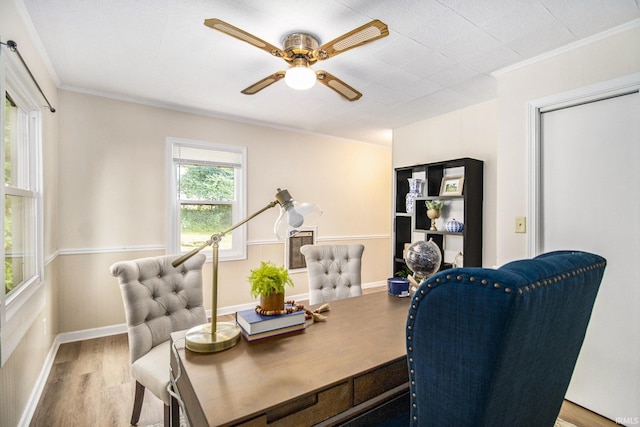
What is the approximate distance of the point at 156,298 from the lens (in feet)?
5.89

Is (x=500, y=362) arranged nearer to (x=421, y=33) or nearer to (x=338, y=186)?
(x=421, y=33)

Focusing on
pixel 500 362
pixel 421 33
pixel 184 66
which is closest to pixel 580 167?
pixel 421 33

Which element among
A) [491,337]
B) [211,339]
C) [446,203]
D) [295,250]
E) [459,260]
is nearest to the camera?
[491,337]

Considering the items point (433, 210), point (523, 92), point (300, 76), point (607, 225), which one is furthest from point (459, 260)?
point (300, 76)

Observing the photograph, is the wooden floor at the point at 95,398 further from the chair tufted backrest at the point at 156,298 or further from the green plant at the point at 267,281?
the green plant at the point at 267,281

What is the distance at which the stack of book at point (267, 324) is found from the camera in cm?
123

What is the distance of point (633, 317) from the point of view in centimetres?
192

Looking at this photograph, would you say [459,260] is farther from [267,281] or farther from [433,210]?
[267,281]

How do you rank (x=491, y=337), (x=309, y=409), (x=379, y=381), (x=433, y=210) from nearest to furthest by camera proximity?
(x=491, y=337) < (x=309, y=409) < (x=379, y=381) < (x=433, y=210)

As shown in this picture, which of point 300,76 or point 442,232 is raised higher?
point 300,76

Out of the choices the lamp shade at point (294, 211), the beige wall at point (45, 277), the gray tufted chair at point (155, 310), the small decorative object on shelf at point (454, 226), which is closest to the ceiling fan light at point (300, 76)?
the lamp shade at point (294, 211)

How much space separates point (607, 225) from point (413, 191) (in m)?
1.83

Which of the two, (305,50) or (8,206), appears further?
(305,50)

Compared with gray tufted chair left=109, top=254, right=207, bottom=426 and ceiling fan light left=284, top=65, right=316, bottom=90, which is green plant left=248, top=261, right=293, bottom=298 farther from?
ceiling fan light left=284, top=65, right=316, bottom=90
